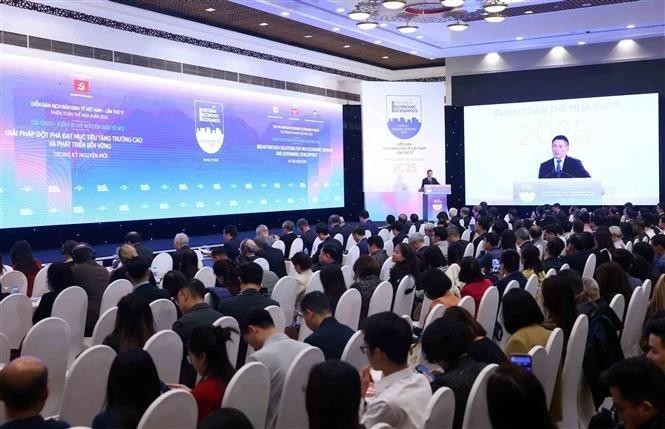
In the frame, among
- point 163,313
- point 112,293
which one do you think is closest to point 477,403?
point 163,313

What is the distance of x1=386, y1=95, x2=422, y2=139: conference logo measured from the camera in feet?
55.6

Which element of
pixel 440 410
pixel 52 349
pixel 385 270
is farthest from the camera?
pixel 385 270

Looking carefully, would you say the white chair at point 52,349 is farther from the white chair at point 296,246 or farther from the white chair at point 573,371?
the white chair at point 296,246

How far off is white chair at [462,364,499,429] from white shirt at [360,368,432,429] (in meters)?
0.17

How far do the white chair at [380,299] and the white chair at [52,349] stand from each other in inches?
93.8

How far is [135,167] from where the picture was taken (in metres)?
12.8

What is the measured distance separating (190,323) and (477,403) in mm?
1991

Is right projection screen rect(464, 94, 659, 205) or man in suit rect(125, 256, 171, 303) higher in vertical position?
right projection screen rect(464, 94, 659, 205)

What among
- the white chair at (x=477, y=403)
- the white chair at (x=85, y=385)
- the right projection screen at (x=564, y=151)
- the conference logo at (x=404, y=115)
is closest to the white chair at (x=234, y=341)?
the white chair at (x=85, y=385)

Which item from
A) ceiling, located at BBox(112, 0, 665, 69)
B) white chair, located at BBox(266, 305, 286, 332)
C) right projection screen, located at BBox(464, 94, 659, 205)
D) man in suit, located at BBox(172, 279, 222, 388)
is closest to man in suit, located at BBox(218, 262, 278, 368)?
white chair, located at BBox(266, 305, 286, 332)

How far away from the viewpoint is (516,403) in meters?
2.06

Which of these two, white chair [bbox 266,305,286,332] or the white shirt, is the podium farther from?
the white shirt

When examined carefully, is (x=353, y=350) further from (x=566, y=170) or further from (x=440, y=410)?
(x=566, y=170)

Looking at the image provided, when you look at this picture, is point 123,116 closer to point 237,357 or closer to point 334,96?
point 334,96
